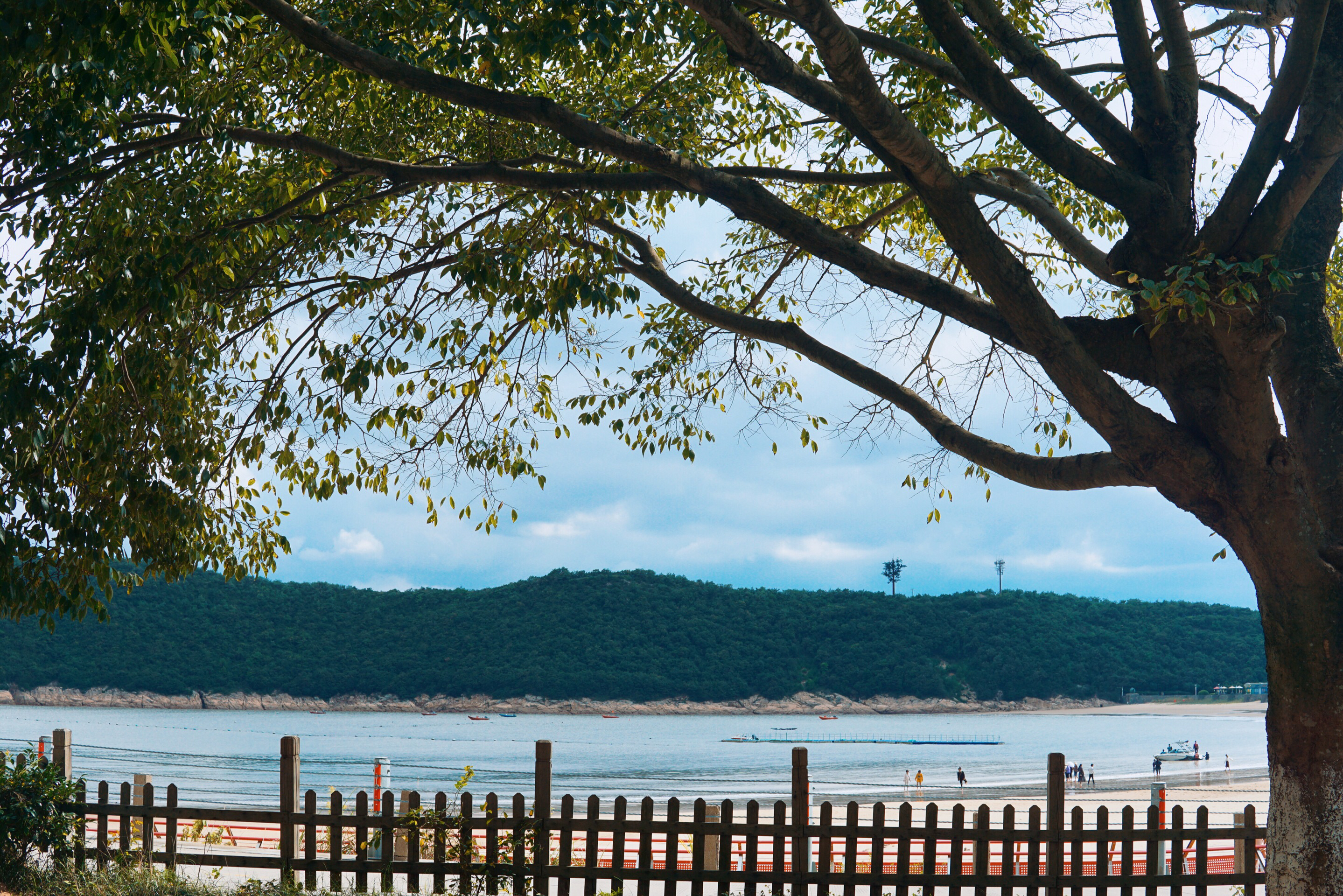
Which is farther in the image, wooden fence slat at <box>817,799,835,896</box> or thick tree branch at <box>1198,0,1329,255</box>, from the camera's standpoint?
wooden fence slat at <box>817,799,835,896</box>

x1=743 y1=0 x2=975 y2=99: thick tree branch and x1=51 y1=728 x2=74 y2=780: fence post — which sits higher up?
x1=743 y1=0 x2=975 y2=99: thick tree branch

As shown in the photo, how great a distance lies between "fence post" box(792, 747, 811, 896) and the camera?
8.20m

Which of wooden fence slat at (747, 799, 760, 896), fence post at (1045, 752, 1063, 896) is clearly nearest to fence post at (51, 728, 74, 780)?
wooden fence slat at (747, 799, 760, 896)

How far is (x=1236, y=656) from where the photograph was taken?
11888cm

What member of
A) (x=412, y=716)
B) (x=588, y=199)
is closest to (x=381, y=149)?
(x=588, y=199)

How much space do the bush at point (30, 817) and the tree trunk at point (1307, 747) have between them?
8.77 meters

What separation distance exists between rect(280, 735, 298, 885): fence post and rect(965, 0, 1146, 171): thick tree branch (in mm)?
7247

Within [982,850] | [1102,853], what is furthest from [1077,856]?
[982,850]

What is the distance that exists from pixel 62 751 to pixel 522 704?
102859mm

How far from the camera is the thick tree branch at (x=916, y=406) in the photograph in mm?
6504

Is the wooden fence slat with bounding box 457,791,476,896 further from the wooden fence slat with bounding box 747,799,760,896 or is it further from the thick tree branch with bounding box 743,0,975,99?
the thick tree branch with bounding box 743,0,975,99

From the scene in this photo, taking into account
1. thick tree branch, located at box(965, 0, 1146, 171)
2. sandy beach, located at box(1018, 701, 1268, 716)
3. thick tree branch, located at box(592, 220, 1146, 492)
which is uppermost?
thick tree branch, located at box(965, 0, 1146, 171)

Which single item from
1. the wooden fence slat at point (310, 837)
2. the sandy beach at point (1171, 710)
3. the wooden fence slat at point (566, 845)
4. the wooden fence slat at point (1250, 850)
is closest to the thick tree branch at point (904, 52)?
the wooden fence slat at point (566, 845)

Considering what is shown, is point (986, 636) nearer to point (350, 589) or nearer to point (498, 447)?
point (350, 589)
